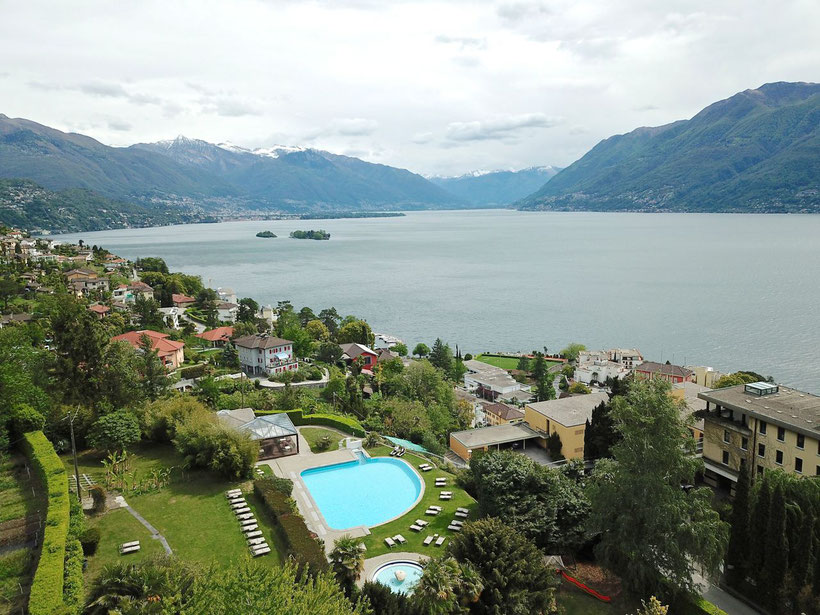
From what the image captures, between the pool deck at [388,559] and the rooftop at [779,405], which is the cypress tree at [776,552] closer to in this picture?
the rooftop at [779,405]

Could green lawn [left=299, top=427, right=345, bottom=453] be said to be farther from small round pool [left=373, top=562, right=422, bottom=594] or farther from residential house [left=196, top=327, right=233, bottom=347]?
residential house [left=196, top=327, right=233, bottom=347]

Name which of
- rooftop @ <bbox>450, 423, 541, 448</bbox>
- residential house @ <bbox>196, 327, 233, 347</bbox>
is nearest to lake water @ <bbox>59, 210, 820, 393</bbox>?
residential house @ <bbox>196, 327, 233, 347</bbox>

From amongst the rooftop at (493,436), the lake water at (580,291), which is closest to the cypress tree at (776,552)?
the rooftop at (493,436)

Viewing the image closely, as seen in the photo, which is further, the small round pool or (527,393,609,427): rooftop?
(527,393,609,427): rooftop

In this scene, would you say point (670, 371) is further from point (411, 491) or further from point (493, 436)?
point (411, 491)

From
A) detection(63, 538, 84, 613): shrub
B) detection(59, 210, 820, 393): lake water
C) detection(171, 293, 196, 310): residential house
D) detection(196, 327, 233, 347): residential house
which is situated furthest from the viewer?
detection(171, 293, 196, 310): residential house

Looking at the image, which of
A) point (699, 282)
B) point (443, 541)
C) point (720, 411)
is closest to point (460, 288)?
point (699, 282)

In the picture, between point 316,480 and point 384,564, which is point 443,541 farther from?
point 316,480
